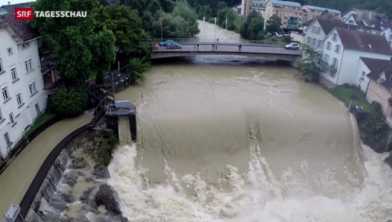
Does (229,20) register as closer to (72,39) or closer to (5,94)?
(72,39)

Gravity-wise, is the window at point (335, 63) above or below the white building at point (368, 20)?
below

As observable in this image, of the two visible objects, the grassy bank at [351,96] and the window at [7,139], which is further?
the grassy bank at [351,96]

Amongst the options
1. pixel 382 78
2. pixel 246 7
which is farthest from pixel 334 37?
pixel 246 7

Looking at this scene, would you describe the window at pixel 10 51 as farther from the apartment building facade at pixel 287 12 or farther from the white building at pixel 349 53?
the apartment building facade at pixel 287 12

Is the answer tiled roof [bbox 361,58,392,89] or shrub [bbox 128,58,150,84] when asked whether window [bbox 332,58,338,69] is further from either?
shrub [bbox 128,58,150,84]

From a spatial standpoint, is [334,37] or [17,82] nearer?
[17,82]

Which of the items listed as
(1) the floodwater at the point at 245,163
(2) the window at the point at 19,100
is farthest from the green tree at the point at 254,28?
(2) the window at the point at 19,100
